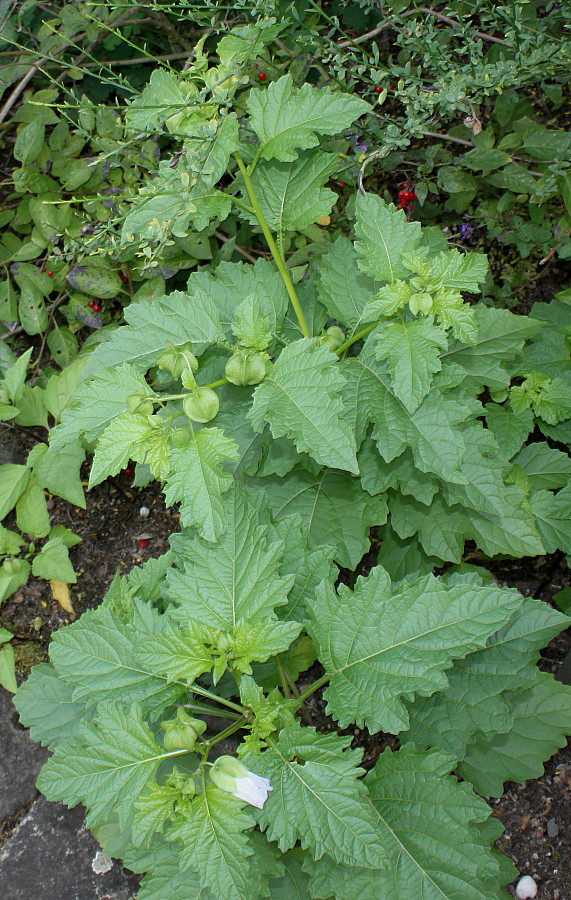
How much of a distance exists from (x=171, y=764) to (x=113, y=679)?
1.14 feet

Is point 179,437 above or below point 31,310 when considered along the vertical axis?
above

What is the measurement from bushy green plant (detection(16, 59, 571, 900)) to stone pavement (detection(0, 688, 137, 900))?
1.18 ft

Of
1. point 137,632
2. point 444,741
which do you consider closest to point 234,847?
point 137,632

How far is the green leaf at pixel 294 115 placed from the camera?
2.04 m

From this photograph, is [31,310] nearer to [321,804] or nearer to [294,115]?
[294,115]

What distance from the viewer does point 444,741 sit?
7.40 ft

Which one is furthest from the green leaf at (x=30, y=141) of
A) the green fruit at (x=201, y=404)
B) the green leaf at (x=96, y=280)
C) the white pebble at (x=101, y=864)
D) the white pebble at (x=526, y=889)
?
the white pebble at (x=526, y=889)

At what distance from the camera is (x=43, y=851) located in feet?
9.07

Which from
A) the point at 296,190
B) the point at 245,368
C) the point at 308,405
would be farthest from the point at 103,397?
the point at 296,190

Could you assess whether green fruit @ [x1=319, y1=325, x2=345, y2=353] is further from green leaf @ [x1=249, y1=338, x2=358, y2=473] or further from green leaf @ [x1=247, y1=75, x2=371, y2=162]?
green leaf @ [x1=247, y1=75, x2=371, y2=162]

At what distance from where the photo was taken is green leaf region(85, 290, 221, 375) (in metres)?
2.06

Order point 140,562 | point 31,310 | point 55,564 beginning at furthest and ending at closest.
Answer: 1. point 31,310
2. point 140,562
3. point 55,564

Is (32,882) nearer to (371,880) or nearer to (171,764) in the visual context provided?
(171,764)

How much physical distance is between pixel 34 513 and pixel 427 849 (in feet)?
6.56
